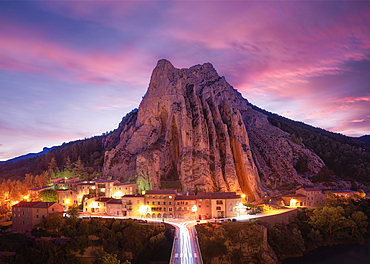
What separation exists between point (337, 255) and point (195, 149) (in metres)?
35.8

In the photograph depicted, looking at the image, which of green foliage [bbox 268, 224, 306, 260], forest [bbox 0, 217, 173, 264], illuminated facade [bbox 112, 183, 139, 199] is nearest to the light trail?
forest [bbox 0, 217, 173, 264]

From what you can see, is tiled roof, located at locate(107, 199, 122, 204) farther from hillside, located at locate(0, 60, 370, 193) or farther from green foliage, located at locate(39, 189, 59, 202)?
green foliage, located at locate(39, 189, 59, 202)

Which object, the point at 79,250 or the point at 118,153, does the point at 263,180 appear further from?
the point at 79,250

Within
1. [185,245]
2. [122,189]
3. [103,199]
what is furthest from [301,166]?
[185,245]

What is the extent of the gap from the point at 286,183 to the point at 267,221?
3114 centimetres

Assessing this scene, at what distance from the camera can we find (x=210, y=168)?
221 feet

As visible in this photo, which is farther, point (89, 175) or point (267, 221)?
point (89, 175)

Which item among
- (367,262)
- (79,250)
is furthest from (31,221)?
(367,262)

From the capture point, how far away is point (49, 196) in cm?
5488

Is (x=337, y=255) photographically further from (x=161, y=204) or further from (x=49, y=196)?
(x=49, y=196)

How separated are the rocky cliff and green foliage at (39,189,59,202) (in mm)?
14782

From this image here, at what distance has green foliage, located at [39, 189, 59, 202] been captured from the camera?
54656mm

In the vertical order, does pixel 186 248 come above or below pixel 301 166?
below

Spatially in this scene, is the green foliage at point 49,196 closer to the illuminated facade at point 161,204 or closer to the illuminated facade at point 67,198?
the illuminated facade at point 67,198
